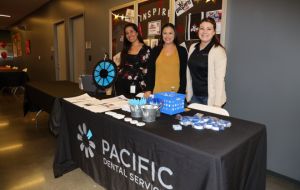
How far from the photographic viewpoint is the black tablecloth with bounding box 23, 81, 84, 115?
2306 mm

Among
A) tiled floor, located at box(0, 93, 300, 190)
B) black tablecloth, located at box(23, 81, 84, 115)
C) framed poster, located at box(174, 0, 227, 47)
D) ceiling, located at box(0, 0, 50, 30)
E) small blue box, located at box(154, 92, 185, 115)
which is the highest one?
ceiling, located at box(0, 0, 50, 30)

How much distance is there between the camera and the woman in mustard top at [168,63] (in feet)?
6.52

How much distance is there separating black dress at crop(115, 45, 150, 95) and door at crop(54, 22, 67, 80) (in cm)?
387

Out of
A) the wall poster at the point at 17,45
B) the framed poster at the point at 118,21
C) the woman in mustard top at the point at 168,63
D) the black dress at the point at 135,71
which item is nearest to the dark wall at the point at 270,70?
the woman in mustard top at the point at 168,63

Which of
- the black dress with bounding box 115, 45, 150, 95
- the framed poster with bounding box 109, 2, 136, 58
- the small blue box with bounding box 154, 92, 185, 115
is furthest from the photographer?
the framed poster with bounding box 109, 2, 136, 58

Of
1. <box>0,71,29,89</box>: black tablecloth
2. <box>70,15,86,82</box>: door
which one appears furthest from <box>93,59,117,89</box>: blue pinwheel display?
<box>0,71,29,89</box>: black tablecloth

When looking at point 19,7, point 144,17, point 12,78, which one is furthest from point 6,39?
point 144,17

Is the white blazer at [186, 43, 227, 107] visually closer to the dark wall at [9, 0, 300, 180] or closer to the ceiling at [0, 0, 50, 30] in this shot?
Result: the dark wall at [9, 0, 300, 180]

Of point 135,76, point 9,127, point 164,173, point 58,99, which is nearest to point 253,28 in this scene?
point 135,76

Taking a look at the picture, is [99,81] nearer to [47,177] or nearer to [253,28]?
[47,177]

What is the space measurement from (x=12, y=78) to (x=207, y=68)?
5.88m

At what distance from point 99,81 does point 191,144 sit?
4.15 ft

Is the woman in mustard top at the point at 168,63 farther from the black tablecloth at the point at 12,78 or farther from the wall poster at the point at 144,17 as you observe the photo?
the black tablecloth at the point at 12,78

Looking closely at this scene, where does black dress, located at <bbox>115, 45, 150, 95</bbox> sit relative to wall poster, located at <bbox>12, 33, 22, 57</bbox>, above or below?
below
